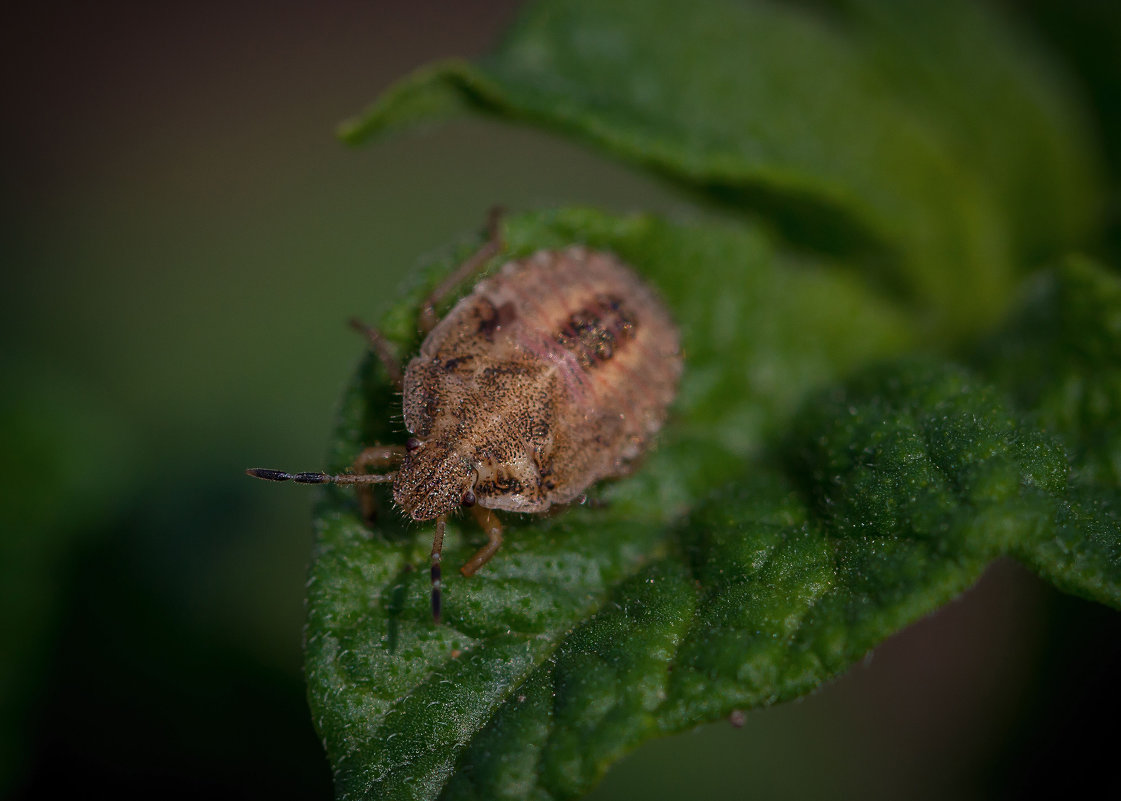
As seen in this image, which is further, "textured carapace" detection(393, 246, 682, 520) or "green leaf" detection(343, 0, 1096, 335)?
"green leaf" detection(343, 0, 1096, 335)

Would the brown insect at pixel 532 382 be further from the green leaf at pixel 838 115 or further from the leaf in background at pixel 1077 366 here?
the leaf in background at pixel 1077 366

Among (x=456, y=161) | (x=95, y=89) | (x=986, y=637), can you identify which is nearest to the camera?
(x=986, y=637)

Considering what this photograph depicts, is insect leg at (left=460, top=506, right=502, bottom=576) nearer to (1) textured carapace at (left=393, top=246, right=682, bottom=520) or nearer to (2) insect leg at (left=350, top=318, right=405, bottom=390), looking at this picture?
(1) textured carapace at (left=393, top=246, right=682, bottom=520)

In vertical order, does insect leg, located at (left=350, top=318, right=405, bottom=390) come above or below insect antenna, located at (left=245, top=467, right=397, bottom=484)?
above

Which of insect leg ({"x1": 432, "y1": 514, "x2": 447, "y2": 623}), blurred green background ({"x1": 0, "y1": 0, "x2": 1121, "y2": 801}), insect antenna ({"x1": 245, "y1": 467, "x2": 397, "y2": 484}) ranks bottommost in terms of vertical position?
blurred green background ({"x1": 0, "y1": 0, "x2": 1121, "y2": 801})

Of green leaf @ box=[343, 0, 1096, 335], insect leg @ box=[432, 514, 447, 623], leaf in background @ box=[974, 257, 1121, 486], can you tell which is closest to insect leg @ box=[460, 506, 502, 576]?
insect leg @ box=[432, 514, 447, 623]

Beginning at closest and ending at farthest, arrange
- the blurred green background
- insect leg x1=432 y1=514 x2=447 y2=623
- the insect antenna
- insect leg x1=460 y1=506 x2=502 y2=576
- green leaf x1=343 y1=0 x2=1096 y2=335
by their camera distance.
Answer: insect leg x1=432 y1=514 x2=447 y2=623 → insect leg x1=460 y1=506 x2=502 y2=576 → the insect antenna → green leaf x1=343 y1=0 x2=1096 y2=335 → the blurred green background

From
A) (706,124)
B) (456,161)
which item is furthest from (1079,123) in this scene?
(456,161)

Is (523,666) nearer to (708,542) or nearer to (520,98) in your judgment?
(708,542)

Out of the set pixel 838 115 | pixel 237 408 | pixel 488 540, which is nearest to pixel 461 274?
pixel 488 540
